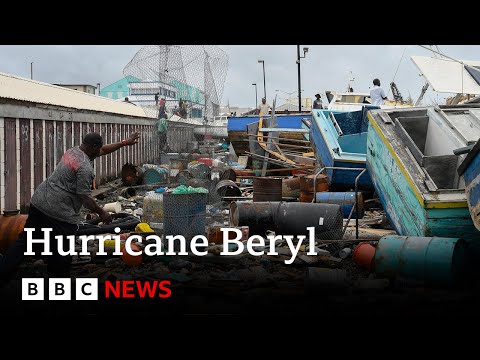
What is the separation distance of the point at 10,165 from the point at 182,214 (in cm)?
351

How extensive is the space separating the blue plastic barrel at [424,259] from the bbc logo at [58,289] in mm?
2861

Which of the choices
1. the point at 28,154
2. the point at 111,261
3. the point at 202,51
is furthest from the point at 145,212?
the point at 202,51

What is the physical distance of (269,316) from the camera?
4578mm

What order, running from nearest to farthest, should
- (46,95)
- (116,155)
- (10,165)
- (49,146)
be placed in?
1. (10,165)
2. (49,146)
3. (46,95)
4. (116,155)

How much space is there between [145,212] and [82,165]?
3.10 meters

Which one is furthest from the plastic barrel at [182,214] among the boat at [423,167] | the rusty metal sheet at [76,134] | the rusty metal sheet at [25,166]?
the rusty metal sheet at [76,134]

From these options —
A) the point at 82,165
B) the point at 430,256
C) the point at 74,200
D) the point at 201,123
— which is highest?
the point at 201,123

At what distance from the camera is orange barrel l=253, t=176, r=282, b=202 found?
28.8ft

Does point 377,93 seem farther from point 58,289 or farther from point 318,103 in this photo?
point 58,289

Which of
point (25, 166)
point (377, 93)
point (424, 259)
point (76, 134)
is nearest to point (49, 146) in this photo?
point (25, 166)

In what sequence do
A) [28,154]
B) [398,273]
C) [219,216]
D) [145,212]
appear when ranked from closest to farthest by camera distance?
[398,273], [145,212], [219,216], [28,154]

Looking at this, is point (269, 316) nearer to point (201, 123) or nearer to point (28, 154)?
point (28, 154)

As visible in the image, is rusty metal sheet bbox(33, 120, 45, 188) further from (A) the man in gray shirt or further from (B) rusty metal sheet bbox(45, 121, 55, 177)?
(A) the man in gray shirt

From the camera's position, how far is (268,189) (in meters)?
8.77
